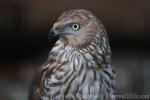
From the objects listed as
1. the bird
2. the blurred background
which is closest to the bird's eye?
the bird

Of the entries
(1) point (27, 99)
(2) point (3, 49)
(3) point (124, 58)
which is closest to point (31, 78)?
(1) point (27, 99)

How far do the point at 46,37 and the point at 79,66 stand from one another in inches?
4.4

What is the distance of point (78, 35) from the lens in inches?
49.2

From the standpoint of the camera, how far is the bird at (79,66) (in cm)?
125

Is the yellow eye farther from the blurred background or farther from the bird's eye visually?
the blurred background

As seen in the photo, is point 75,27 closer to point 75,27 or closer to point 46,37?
point 75,27

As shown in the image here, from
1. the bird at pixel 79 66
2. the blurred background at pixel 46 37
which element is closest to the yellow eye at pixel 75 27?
the bird at pixel 79 66

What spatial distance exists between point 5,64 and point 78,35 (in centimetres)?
32

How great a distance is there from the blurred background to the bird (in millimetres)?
29

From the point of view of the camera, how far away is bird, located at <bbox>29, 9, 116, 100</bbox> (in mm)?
1250

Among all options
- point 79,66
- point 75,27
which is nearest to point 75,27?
point 75,27

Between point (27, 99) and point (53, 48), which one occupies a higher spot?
point (53, 48)

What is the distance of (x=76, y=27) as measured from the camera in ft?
4.02

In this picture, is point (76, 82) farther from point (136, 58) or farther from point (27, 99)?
point (136, 58)
